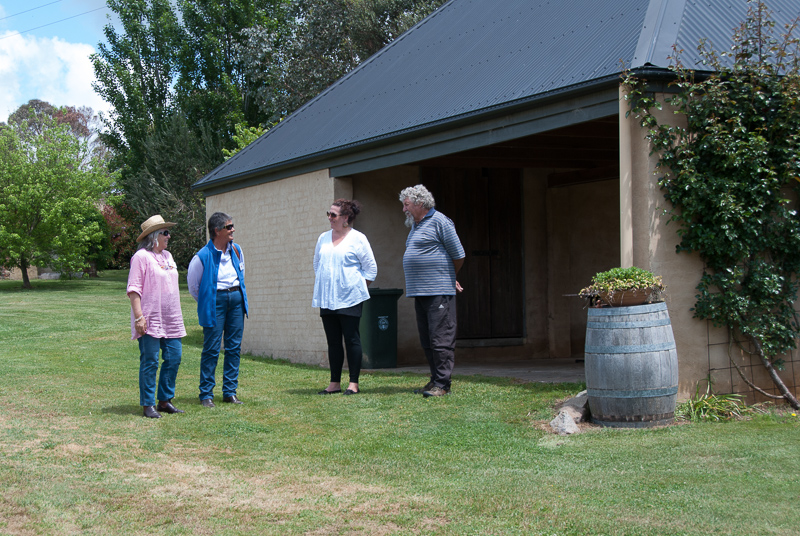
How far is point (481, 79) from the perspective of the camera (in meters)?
8.84

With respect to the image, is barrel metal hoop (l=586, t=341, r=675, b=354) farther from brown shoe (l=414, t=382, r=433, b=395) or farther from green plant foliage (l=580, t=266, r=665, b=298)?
brown shoe (l=414, t=382, r=433, b=395)

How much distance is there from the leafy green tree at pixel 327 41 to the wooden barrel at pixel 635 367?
830 inches

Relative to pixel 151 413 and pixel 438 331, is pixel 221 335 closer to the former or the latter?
pixel 151 413

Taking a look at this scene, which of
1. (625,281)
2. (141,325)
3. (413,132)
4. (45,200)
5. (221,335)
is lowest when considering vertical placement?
(221,335)

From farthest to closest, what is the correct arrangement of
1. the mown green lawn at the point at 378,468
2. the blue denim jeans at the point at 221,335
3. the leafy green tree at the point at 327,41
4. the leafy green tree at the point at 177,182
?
the leafy green tree at the point at 177,182 → the leafy green tree at the point at 327,41 → the blue denim jeans at the point at 221,335 → the mown green lawn at the point at 378,468

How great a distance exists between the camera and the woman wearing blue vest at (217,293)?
681 centimetres

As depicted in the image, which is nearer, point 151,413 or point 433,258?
point 151,413

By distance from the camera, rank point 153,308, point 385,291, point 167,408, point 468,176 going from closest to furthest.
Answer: point 153,308 → point 167,408 → point 385,291 → point 468,176

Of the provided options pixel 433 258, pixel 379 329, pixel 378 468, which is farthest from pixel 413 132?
pixel 378 468

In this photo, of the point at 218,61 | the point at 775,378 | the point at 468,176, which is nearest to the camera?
the point at 775,378

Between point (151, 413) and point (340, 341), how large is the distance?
1.86 metres

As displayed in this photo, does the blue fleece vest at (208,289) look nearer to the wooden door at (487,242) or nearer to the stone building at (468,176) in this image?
the stone building at (468,176)

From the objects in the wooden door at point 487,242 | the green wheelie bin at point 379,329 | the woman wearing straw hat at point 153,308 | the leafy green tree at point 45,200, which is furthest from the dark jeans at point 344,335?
the leafy green tree at point 45,200

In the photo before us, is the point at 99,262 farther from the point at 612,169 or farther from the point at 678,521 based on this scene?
the point at 678,521
